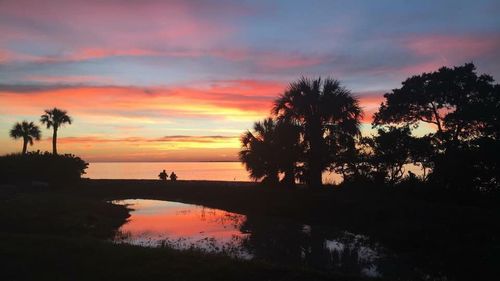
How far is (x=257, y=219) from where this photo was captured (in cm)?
2931

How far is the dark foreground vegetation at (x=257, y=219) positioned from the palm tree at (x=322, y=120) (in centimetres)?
245

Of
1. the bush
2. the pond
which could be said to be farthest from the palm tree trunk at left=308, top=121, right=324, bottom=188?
the bush

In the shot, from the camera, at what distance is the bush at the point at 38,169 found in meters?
46.2

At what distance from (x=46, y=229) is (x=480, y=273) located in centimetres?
1775

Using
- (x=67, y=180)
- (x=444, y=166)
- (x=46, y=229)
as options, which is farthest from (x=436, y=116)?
(x=67, y=180)

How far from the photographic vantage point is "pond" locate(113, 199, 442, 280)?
16.1 m

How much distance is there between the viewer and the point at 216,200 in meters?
40.5

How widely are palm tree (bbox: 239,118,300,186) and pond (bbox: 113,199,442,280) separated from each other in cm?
655

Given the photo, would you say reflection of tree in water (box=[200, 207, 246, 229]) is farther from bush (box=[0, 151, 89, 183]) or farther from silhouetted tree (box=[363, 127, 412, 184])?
bush (box=[0, 151, 89, 183])

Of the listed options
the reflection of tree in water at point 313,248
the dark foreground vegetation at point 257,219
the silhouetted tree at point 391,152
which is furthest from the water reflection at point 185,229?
the silhouetted tree at point 391,152

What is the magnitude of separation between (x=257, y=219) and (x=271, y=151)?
966cm

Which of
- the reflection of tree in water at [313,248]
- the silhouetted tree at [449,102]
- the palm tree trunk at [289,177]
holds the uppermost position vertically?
the silhouetted tree at [449,102]

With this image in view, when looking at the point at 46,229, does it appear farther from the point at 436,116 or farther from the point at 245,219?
the point at 436,116

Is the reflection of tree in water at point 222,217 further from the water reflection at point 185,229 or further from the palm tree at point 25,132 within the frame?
the palm tree at point 25,132
